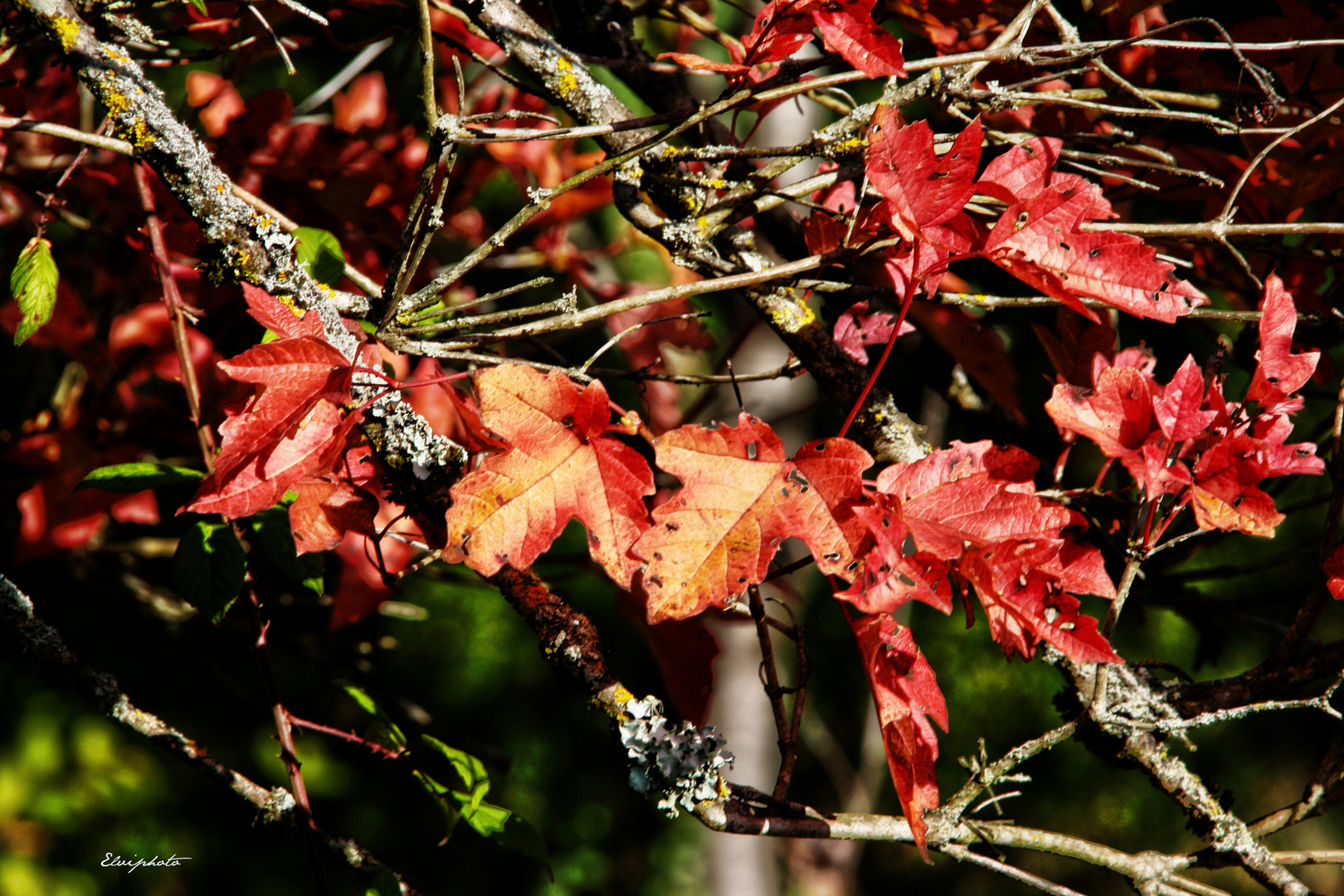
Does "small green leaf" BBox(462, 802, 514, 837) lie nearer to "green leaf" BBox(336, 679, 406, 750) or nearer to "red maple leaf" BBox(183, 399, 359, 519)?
"green leaf" BBox(336, 679, 406, 750)

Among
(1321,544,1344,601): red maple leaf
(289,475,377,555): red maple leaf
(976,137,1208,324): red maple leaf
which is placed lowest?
(1321,544,1344,601): red maple leaf

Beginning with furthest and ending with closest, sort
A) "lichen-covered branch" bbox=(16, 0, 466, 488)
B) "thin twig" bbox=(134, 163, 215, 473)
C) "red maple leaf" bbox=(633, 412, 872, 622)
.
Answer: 1. "thin twig" bbox=(134, 163, 215, 473)
2. "lichen-covered branch" bbox=(16, 0, 466, 488)
3. "red maple leaf" bbox=(633, 412, 872, 622)

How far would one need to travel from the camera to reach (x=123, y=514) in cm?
89

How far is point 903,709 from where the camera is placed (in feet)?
1.62

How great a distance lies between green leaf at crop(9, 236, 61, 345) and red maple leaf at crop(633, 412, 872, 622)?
499 mm

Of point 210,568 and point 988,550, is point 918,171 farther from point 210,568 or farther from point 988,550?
point 210,568

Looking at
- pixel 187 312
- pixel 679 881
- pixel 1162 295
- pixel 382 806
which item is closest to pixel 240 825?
pixel 382 806

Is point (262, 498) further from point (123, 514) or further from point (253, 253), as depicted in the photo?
point (123, 514)

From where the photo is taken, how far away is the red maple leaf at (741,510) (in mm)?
445

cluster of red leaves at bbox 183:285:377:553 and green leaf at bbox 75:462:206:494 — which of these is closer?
cluster of red leaves at bbox 183:285:377:553

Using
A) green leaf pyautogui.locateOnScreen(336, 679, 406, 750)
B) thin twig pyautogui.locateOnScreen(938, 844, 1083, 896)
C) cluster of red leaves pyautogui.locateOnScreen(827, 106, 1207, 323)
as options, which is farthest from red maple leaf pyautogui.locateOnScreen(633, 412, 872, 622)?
green leaf pyautogui.locateOnScreen(336, 679, 406, 750)

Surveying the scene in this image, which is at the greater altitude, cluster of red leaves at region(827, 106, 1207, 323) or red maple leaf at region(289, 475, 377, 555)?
cluster of red leaves at region(827, 106, 1207, 323)

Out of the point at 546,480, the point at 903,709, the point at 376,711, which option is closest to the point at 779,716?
the point at 903,709

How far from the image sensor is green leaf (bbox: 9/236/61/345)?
0.60 meters
